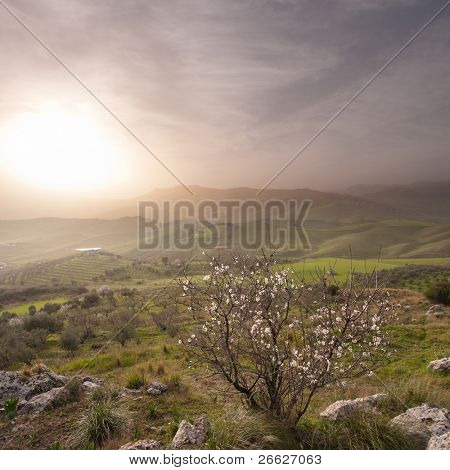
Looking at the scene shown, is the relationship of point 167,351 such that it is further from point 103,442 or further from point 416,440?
point 416,440

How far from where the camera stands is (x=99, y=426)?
6.61 meters

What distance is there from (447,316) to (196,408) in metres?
17.7

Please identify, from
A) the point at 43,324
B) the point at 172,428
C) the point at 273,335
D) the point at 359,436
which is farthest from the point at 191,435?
the point at 43,324

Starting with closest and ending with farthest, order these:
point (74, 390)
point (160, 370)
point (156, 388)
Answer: point (74, 390)
point (156, 388)
point (160, 370)

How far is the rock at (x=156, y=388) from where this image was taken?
8.93 meters

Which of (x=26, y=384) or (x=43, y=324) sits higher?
(x=26, y=384)

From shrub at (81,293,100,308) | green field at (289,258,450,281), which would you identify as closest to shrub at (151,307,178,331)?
green field at (289,258,450,281)

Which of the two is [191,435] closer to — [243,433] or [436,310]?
[243,433]

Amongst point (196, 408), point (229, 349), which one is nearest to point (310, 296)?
point (229, 349)

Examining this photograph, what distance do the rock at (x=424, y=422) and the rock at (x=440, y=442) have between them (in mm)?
331

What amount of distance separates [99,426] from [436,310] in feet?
70.5

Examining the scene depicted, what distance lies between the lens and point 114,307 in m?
37.5

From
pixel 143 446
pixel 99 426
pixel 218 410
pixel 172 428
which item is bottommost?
pixel 218 410

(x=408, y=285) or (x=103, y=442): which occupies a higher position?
(x=103, y=442)
